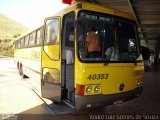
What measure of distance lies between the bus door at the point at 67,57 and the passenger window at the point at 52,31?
0.32 meters

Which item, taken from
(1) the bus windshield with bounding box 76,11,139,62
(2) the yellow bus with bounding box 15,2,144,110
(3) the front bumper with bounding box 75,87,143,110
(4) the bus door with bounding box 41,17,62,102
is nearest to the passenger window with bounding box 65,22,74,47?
(2) the yellow bus with bounding box 15,2,144,110

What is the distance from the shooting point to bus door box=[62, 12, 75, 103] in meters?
7.59

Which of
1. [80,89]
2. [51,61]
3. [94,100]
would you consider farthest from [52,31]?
[94,100]

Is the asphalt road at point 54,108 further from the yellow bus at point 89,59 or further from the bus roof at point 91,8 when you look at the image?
the bus roof at point 91,8

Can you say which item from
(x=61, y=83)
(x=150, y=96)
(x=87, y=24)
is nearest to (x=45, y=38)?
(x=61, y=83)

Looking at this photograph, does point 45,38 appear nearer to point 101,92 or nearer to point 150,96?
point 101,92

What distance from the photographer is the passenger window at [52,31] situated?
790 cm

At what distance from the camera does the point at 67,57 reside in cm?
777

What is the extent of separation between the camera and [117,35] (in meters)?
7.34

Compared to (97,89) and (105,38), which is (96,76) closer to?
(97,89)

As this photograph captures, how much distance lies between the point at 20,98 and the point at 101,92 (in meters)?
4.74

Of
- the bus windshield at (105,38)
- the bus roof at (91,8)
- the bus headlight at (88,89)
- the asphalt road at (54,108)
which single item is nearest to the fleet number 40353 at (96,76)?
the bus headlight at (88,89)

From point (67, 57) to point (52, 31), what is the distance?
96 cm

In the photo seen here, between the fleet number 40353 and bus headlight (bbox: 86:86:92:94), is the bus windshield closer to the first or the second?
the fleet number 40353
